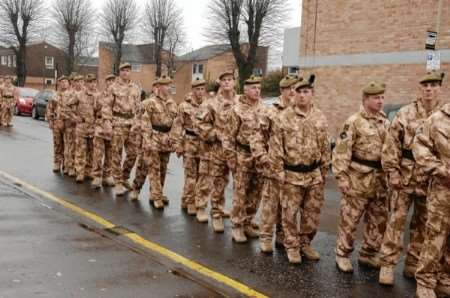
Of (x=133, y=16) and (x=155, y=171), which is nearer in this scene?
(x=155, y=171)

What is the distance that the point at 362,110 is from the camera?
5.77 meters

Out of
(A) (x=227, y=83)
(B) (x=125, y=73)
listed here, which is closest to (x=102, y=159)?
(B) (x=125, y=73)

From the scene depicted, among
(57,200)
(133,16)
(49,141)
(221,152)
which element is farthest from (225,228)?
(133,16)

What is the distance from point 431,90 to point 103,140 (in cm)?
594

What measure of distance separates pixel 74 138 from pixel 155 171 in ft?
9.99

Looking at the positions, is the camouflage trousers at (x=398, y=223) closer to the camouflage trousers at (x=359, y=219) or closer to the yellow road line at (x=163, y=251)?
the camouflage trousers at (x=359, y=219)

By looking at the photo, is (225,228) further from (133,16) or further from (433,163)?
(133,16)

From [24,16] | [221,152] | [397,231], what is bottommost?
[397,231]

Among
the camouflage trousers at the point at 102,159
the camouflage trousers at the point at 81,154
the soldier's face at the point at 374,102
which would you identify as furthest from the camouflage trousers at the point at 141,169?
the soldier's face at the point at 374,102

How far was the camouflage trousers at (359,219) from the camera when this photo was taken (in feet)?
18.6

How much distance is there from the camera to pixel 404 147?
5336mm

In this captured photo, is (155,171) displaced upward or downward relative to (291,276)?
upward

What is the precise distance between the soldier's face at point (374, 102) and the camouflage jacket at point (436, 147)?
80cm

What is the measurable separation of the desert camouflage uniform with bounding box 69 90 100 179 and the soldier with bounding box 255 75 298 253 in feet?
15.4
